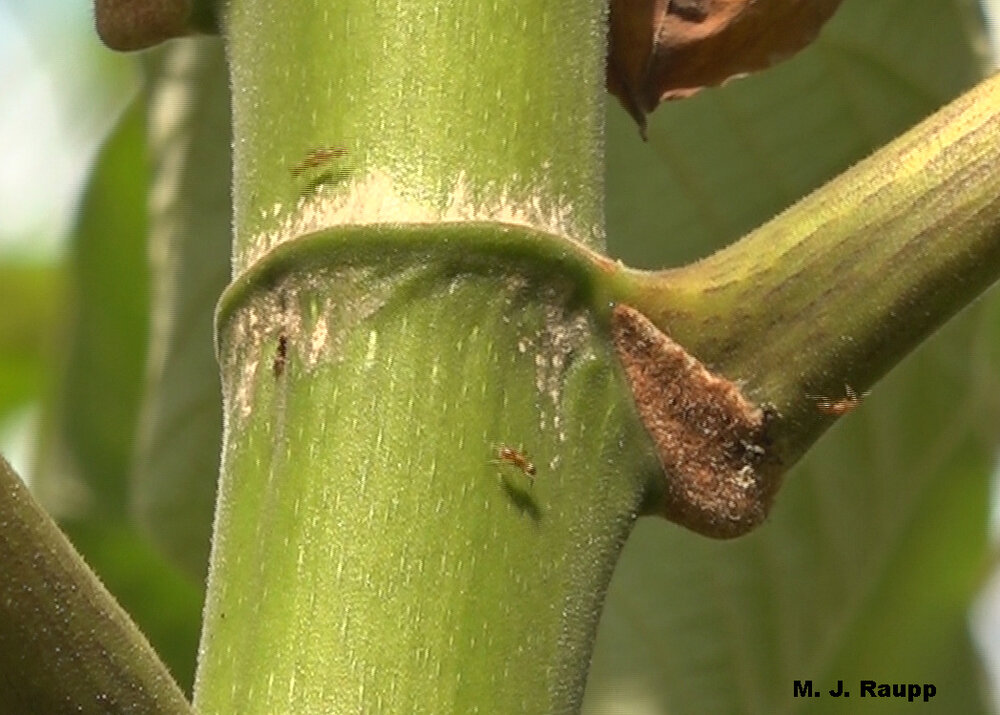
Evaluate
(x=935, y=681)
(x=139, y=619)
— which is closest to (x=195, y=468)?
(x=139, y=619)

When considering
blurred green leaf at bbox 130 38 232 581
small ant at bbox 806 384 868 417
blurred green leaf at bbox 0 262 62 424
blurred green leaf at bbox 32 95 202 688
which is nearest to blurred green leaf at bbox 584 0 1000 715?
blurred green leaf at bbox 130 38 232 581

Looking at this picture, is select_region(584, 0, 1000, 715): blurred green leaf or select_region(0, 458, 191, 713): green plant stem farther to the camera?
select_region(584, 0, 1000, 715): blurred green leaf

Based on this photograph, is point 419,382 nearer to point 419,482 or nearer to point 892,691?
point 419,482

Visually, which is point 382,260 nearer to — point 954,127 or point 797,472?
point 954,127

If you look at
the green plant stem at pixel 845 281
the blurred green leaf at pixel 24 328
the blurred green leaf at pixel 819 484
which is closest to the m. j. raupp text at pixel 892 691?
the blurred green leaf at pixel 819 484

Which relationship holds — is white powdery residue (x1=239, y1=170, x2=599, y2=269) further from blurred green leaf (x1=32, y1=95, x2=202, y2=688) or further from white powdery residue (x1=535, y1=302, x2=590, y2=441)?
blurred green leaf (x1=32, y1=95, x2=202, y2=688)

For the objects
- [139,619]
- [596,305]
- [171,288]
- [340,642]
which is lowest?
[340,642]
